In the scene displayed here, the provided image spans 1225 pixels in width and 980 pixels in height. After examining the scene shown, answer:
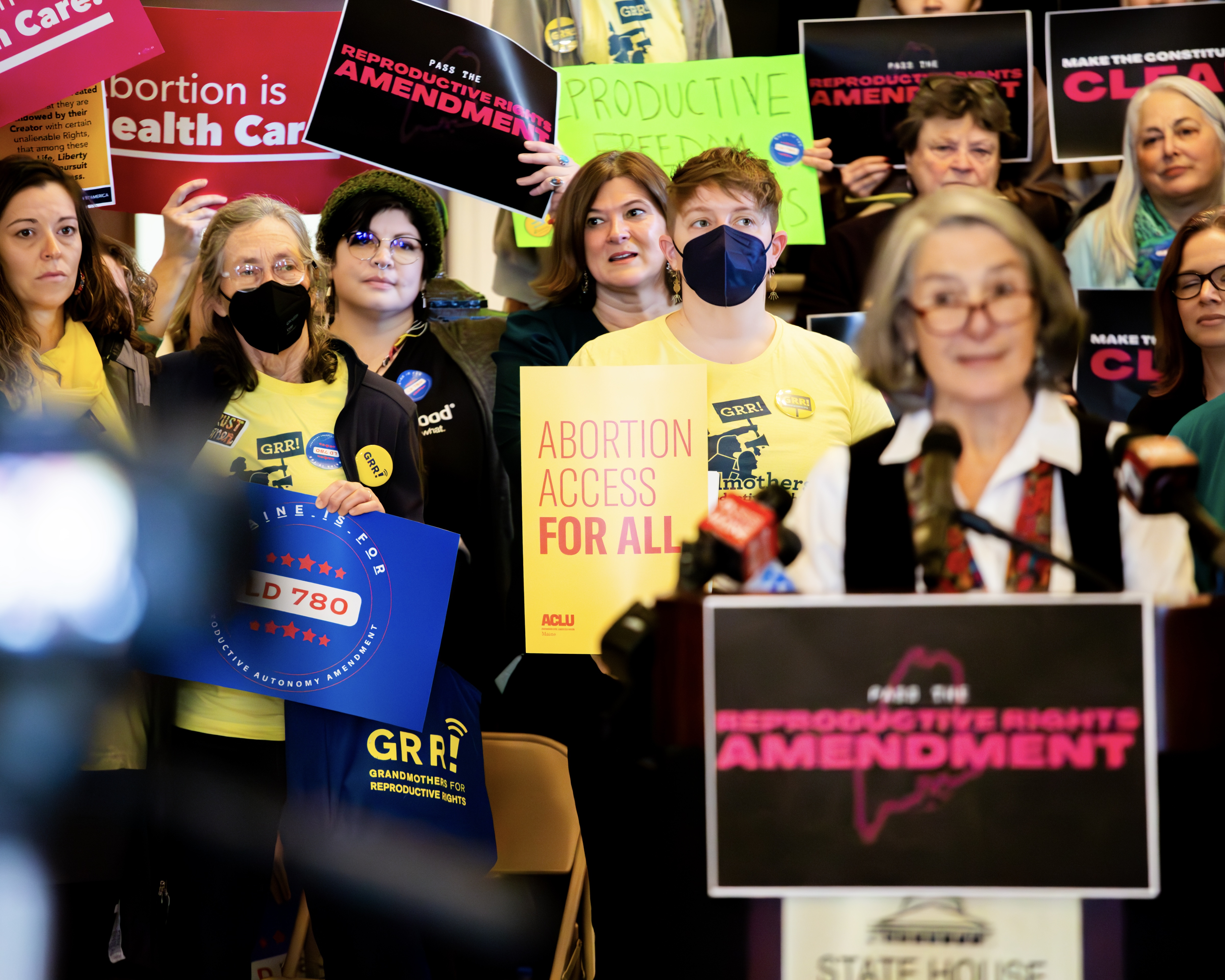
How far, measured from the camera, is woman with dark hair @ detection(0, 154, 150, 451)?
2.86 meters

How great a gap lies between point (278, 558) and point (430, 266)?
0.99 meters

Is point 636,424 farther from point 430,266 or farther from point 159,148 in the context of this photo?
point 159,148

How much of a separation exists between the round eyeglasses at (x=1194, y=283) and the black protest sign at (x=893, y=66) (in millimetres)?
824

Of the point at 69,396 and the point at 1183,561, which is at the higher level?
the point at 69,396

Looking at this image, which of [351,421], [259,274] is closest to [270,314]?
[259,274]

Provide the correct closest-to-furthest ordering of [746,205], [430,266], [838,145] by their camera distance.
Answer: [746,205], [430,266], [838,145]

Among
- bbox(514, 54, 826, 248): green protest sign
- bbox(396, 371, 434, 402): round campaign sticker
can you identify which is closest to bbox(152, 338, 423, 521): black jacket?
bbox(396, 371, 434, 402): round campaign sticker

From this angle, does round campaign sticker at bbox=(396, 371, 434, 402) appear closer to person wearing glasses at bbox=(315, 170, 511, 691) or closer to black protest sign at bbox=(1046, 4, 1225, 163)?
person wearing glasses at bbox=(315, 170, 511, 691)

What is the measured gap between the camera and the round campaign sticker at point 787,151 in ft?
11.1

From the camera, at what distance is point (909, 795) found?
157 cm

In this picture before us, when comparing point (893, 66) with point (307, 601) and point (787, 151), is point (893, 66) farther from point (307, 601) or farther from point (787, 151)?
point (307, 601)

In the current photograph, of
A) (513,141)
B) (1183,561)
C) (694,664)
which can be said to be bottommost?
(694,664)

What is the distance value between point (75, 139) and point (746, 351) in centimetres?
209

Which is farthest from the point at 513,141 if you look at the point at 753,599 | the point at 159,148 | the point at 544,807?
the point at 753,599
